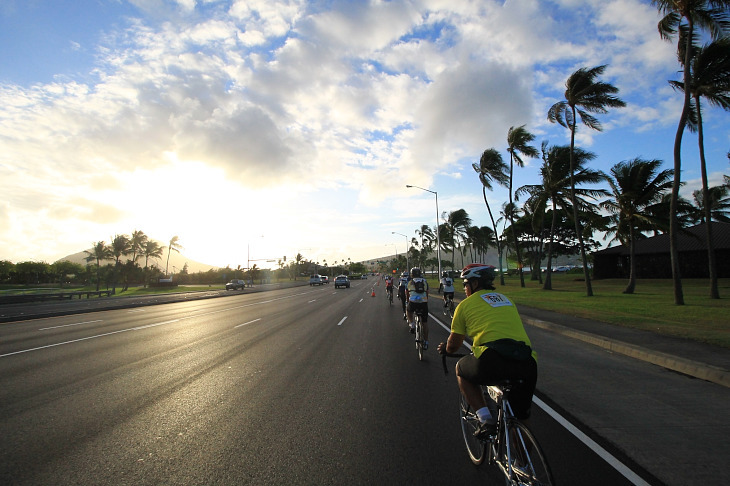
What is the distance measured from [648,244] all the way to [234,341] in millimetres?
46024

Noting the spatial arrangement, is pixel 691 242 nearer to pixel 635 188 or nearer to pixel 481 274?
pixel 635 188

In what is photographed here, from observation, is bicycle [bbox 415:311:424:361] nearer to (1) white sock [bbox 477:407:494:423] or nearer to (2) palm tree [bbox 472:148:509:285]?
(1) white sock [bbox 477:407:494:423]

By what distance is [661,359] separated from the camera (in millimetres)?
7629

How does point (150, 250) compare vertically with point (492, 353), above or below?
above

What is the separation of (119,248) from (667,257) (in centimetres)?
9977

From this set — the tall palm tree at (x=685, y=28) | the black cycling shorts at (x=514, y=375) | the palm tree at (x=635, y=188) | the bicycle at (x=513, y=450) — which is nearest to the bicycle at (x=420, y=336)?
the bicycle at (x=513, y=450)

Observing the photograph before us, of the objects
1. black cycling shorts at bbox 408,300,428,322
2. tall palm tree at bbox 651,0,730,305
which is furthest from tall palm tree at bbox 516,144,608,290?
black cycling shorts at bbox 408,300,428,322

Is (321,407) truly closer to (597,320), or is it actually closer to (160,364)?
(160,364)

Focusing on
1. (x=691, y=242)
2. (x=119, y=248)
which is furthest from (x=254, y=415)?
(x=119, y=248)

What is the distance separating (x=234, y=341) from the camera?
35.4 ft

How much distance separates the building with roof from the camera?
35844 mm

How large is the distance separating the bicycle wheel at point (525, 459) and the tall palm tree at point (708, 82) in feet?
64.7

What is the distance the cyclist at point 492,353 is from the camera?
3.18 metres

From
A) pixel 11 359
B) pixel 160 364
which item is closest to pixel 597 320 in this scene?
pixel 160 364
